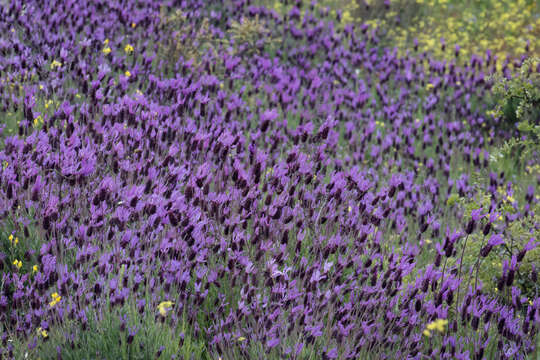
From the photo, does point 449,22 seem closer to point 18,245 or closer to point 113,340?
point 18,245

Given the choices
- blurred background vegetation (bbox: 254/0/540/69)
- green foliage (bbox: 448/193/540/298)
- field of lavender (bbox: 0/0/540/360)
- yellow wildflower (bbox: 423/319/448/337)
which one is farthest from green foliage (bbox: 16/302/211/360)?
blurred background vegetation (bbox: 254/0/540/69)

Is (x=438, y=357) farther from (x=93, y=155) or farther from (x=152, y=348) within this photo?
(x=93, y=155)

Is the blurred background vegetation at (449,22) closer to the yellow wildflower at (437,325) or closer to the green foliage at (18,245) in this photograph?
the green foliage at (18,245)

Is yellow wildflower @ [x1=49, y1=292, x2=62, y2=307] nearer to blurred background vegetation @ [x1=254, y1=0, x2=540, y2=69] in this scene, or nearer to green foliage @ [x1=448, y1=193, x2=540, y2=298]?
green foliage @ [x1=448, y1=193, x2=540, y2=298]

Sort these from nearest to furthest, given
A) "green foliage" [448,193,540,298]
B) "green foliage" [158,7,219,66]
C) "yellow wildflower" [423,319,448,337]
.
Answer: "yellow wildflower" [423,319,448,337] → "green foliage" [448,193,540,298] → "green foliage" [158,7,219,66]

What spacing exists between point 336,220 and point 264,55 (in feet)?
13.1

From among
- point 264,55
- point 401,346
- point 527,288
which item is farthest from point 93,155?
point 264,55

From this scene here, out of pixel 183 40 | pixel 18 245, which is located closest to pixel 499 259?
pixel 18 245

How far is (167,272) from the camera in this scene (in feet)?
10.1

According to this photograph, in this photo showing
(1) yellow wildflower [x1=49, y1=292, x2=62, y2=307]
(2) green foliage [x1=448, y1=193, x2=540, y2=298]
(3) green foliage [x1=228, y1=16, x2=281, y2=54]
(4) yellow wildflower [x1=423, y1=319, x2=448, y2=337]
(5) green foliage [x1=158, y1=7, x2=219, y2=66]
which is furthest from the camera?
(3) green foliage [x1=228, y1=16, x2=281, y2=54]

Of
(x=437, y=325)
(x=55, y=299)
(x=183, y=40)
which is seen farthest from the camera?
(x=183, y=40)

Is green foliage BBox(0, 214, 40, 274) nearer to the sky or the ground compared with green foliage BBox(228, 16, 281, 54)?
nearer to the ground

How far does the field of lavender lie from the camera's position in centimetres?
290

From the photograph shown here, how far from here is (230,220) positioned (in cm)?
329
